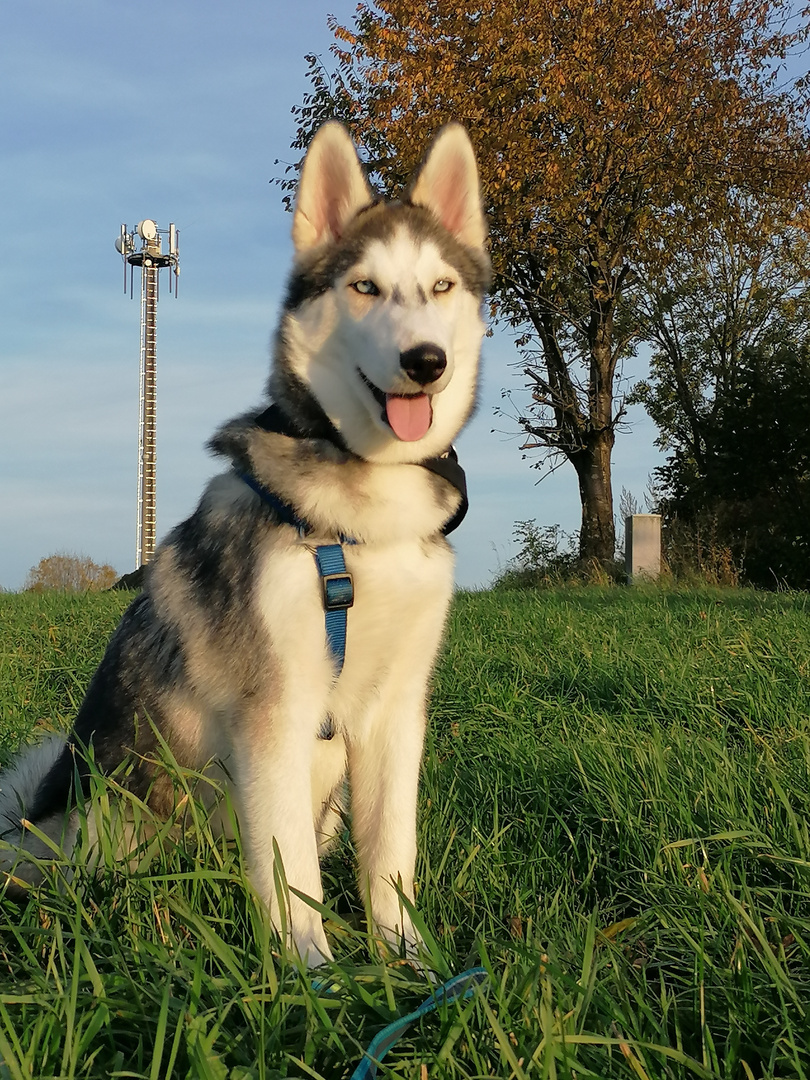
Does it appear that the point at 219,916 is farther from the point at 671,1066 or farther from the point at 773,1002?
the point at 773,1002

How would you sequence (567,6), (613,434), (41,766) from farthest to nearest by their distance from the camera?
1. (613,434)
2. (567,6)
3. (41,766)

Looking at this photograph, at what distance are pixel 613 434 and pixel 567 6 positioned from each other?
344 inches

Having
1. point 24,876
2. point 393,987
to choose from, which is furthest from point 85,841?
point 393,987

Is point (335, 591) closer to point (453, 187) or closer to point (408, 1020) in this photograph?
point (408, 1020)

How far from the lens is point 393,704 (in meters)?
3.10

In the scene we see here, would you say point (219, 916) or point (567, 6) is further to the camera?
point (567, 6)

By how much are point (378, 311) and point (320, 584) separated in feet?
2.93

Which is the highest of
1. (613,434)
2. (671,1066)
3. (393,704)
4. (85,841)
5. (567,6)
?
(567,6)

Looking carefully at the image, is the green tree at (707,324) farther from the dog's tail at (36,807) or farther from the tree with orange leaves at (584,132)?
the dog's tail at (36,807)

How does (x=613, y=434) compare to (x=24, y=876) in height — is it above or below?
above

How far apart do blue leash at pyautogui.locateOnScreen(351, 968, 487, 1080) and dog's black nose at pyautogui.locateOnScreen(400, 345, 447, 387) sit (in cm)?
167

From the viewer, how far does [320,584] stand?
9.27ft

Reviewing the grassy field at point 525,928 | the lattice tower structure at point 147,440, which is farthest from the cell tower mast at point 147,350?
the grassy field at point 525,928

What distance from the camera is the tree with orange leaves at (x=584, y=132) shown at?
19094 mm
